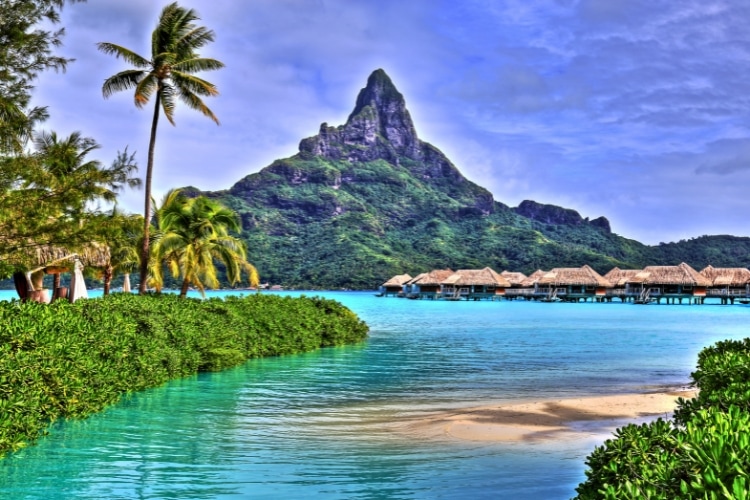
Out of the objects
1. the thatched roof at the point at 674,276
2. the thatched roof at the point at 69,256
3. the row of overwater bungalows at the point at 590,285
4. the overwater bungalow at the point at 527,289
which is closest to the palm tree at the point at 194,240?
the thatched roof at the point at 69,256

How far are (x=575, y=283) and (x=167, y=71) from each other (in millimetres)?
77550

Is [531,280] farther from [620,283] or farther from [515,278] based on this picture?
[620,283]

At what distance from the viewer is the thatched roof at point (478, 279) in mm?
96250

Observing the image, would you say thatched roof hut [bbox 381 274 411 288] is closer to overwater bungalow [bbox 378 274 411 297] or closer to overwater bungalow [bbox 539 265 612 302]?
overwater bungalow [bbox 378 274 411 297]

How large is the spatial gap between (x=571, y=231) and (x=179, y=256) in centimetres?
17889

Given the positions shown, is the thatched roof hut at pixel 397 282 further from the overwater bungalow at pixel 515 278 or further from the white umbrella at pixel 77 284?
the white umbrella at pixel 77 284

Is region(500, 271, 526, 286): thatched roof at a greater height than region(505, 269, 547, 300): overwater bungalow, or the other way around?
region(500, 271, 526, 286): thatched roof

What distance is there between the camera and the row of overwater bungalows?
272ft

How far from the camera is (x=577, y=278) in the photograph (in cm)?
9075

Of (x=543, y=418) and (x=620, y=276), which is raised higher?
(x=620, y=276)

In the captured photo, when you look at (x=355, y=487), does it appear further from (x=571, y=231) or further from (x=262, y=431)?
(x=571, y=231)

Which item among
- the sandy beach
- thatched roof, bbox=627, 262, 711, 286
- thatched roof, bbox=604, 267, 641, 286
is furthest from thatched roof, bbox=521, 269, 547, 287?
the sandy beach

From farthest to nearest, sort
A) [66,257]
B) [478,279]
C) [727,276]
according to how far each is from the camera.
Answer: [478,279], [727,276], [66,257]

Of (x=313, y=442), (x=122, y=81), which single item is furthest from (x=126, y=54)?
(x=313, y=442)
